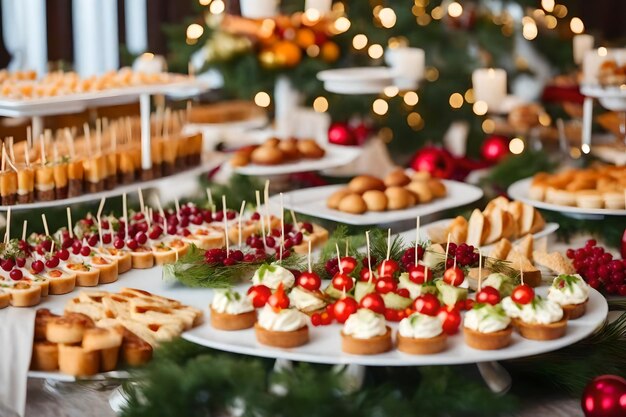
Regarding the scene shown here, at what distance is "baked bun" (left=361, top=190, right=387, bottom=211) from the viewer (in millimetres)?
2945

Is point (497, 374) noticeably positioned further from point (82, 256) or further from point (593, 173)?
point (593, 173)

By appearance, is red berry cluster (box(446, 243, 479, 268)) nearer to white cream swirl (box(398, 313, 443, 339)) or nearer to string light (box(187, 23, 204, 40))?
white cream swirl (box(398, 313, 443, 339))

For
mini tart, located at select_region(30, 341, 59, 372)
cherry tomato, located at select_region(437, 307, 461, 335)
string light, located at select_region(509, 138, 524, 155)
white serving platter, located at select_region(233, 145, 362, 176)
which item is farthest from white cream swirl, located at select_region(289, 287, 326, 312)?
string light, located at select_region(509, 138, 524, 155)

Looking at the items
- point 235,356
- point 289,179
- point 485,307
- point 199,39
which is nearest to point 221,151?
point 289,179

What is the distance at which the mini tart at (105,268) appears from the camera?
2.30 m

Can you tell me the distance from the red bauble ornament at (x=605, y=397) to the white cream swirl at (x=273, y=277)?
63 cm

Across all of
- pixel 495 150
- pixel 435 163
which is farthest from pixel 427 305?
pixel 495 150

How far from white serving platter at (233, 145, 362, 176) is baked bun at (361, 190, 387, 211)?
357mm

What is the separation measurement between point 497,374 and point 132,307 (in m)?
0.76

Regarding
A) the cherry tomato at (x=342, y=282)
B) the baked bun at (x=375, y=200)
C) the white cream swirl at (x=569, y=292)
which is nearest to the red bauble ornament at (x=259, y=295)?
the cherry tomato at (x=342, y=282)

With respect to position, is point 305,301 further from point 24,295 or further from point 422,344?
point 24,295

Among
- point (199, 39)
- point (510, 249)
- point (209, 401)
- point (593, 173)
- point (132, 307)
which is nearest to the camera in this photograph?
point (209, 401)

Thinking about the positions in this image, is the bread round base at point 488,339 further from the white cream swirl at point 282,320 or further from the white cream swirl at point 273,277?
the white cream swirl at point 273,277

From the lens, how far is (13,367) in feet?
6.40
